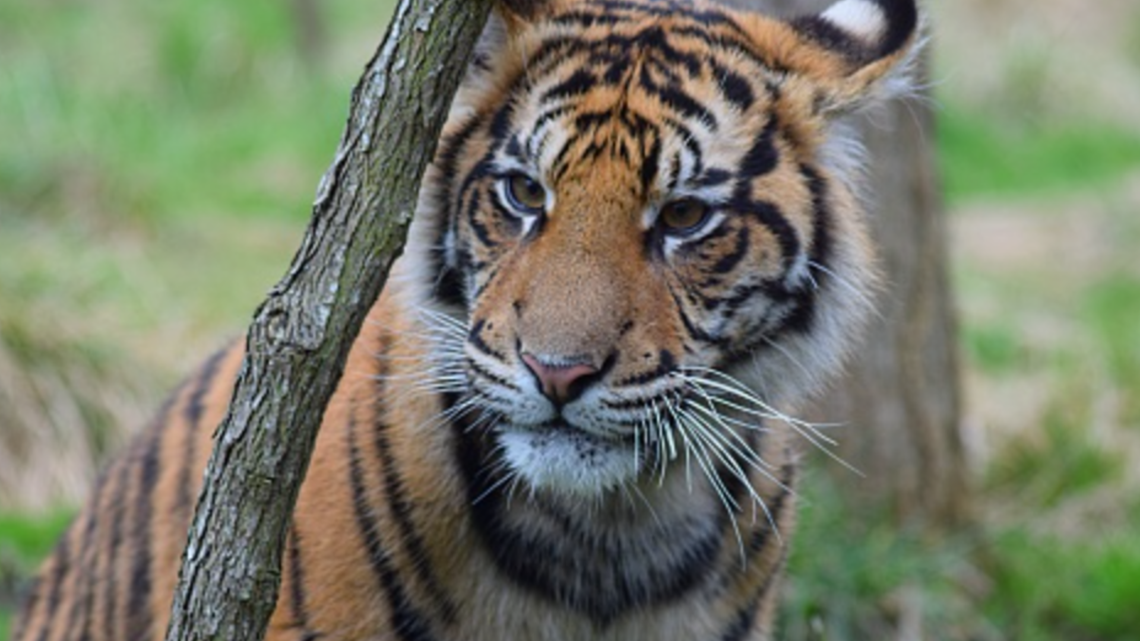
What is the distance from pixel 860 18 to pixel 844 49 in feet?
0.33

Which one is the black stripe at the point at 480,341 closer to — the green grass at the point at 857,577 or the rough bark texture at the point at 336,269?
the rough bark texture at the point at 336,269

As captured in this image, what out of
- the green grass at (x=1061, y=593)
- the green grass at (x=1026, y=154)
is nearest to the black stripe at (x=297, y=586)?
the green grass at (x=1061, y=593)

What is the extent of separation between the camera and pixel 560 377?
3.13 meters

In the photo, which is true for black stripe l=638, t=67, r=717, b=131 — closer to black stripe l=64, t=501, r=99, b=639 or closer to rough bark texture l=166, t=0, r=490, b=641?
rough bark texture l=166, t=0, r=490, b=641

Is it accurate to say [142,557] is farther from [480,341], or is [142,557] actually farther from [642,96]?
[642,96]

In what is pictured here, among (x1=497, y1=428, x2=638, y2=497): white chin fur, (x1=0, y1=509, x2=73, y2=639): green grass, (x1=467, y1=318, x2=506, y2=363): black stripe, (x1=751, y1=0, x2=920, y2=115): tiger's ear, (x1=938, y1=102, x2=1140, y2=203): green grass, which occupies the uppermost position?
(x1=938, y1=102, x2=1140, y2=203): green grass

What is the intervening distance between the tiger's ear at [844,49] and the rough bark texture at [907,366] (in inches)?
74.7

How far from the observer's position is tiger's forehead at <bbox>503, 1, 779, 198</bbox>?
3.31 meters

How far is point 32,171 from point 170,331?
1.40m

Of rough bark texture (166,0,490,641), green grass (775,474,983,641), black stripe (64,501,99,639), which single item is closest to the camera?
rough bark texture (166,0,490,641)

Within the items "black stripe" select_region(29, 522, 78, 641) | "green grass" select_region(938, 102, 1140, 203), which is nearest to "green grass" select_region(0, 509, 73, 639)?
"black stripe" select_region(29, 522, 78, 641)

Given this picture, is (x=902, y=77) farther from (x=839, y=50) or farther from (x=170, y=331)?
(x=170, y=331)

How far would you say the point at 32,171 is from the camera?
332 inches

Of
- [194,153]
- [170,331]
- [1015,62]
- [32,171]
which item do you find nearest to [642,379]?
[170,331]
